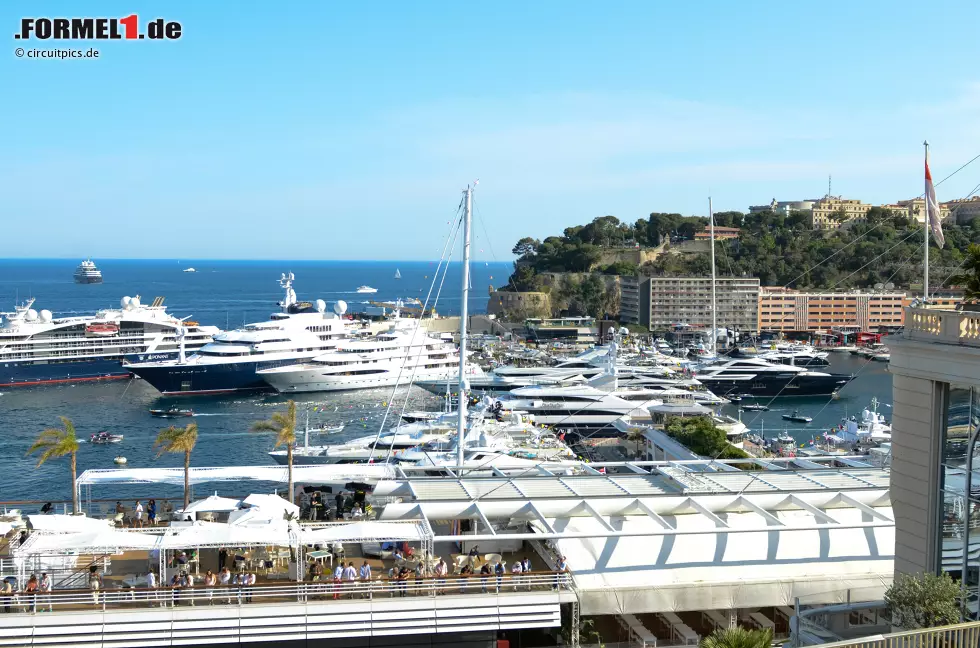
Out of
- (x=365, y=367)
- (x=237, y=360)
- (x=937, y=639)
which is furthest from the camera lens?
(x=365, y=367)

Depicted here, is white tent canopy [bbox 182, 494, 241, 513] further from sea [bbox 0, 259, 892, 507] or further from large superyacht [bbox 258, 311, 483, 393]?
large superyacht [bbox 258, 311, 483, 393]

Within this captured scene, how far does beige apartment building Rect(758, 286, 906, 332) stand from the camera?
7962cm

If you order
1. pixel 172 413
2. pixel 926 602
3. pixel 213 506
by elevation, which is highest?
pixel 926 602

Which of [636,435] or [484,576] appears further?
[636,435]

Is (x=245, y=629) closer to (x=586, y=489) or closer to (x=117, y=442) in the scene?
(x=586, y=489)

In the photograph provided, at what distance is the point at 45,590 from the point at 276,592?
2.45 meters

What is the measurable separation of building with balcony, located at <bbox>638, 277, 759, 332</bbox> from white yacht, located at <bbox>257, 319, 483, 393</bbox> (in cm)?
3106

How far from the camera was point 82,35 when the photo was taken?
57.7ft

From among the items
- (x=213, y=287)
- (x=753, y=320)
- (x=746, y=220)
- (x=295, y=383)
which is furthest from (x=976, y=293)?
(x=213, y=287)

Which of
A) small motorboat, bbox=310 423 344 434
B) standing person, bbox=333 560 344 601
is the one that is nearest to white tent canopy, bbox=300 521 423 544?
standing person, bbox=333 560 344 601

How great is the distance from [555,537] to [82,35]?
1299cm

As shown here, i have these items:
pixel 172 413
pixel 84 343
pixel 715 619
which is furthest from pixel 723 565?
pixel 84 343

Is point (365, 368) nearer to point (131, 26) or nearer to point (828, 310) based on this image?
point (131, 26)

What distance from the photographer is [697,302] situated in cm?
8350
